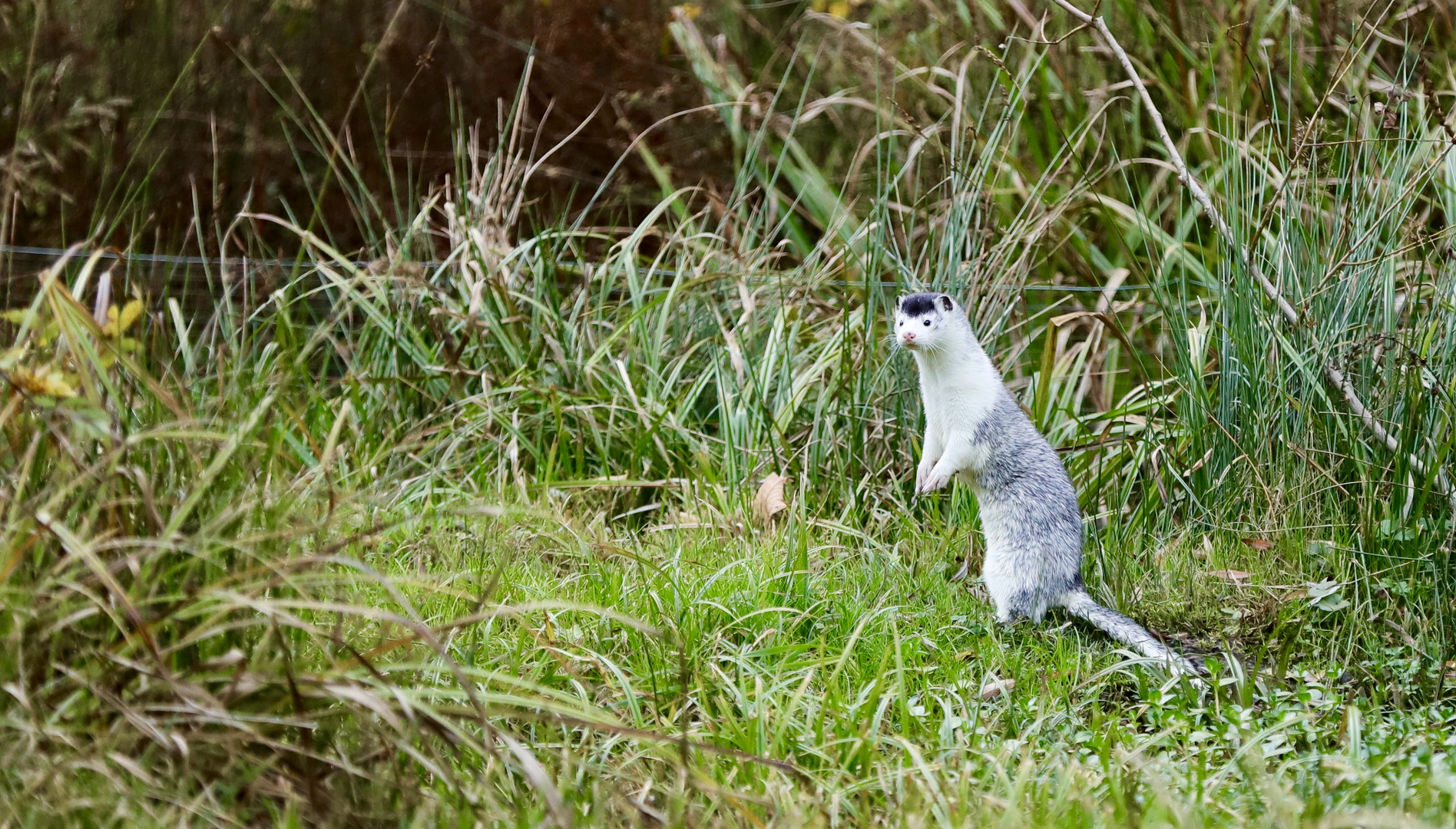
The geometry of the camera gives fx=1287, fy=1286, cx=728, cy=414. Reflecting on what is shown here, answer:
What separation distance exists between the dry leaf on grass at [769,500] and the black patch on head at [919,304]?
0.71 m

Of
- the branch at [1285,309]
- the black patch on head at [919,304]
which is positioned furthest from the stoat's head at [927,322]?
the branch at [1285,309]

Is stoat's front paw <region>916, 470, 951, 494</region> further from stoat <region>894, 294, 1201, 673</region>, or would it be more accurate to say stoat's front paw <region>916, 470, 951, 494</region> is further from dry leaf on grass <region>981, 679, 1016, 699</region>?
dry leaf on grass <region>981, 679, 1016, 699</region>

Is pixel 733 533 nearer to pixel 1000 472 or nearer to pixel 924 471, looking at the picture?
pixel 924 471

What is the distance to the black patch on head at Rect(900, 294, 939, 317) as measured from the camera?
3.50m

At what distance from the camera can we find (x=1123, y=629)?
311cm

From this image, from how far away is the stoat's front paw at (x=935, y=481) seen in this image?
11.4 ft

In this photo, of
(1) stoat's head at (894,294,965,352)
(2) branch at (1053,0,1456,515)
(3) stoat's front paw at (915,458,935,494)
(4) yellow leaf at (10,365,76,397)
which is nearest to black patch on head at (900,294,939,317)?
(1) stoat's head at (894,294,965,352)

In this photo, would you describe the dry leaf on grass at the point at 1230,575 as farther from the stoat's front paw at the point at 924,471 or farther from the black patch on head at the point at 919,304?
the black patch on head at the point at 919,304

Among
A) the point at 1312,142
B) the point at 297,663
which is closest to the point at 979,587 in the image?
the point at 1312,142

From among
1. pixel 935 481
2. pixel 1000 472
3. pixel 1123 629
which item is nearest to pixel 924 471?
pixel 935 481

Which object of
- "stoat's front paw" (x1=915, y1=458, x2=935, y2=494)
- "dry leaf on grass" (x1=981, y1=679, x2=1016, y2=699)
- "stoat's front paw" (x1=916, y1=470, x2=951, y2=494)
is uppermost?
"stoat's front paw" (x1=916, y1=470, x2=951, y2=494)

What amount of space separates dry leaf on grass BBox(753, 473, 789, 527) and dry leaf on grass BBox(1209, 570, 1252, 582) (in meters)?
1.22

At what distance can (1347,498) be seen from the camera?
11.2ft

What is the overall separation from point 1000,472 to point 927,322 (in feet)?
1.47
